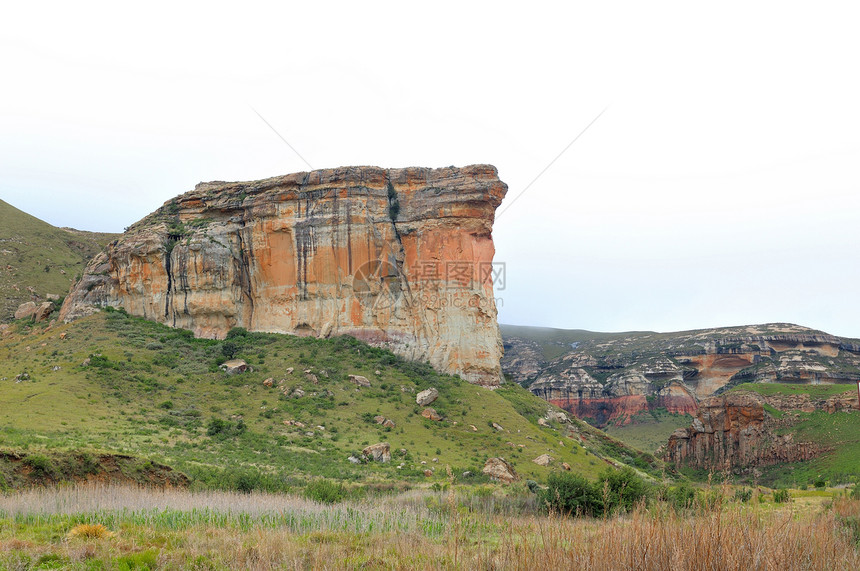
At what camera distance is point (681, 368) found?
109 meters

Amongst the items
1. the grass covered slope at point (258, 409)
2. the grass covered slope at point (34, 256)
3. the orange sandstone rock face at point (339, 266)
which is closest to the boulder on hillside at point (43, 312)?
the grass covered slope at point (258, 409)

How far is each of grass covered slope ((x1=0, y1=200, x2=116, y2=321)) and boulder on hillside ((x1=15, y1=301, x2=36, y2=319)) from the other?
3.47 meters

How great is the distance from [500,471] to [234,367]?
88.0ft

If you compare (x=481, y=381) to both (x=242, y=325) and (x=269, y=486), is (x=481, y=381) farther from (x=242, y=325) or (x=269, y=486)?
(x=269, y=486)

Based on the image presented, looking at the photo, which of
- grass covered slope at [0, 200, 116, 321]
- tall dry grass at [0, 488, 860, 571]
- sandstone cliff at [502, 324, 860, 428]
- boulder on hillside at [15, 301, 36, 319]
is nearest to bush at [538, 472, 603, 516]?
Answer: tall dry grass at [0, 488, 860, 571]

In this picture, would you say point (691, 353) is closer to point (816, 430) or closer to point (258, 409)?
point (816, 430)

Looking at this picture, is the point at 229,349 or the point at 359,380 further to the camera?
the point at 229,349

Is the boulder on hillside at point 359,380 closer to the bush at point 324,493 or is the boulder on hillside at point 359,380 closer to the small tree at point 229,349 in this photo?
the small tree at point 229,349

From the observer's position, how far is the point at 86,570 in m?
9.21

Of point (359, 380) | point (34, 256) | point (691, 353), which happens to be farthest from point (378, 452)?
point (691, 353)

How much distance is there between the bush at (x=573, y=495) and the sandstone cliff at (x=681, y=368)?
8306 cm

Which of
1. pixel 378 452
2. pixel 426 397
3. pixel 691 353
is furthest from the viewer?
pixel 691 353

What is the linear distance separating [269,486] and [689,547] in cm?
1854

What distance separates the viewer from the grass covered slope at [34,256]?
68.0 meters
